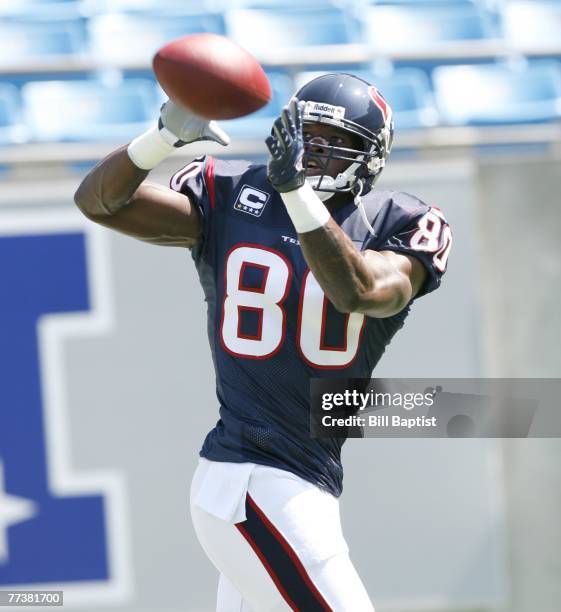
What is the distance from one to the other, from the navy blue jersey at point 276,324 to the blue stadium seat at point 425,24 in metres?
3.71

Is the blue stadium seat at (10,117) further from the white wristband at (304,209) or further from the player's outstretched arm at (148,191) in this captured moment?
the white wristband at (304,209)

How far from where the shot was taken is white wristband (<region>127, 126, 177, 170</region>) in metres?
2.47

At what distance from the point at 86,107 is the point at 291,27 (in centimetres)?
126

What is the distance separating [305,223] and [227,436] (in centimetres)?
57

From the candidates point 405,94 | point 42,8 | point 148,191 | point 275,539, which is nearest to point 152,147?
point 148,191

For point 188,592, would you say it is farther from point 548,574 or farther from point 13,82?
point 13,82

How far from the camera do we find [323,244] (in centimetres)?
232

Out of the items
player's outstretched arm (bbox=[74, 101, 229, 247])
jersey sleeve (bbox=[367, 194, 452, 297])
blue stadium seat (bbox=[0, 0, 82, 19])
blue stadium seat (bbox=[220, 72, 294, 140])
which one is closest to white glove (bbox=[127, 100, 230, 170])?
player's outstretched arm (bbox=[74, 101, 229, 247])

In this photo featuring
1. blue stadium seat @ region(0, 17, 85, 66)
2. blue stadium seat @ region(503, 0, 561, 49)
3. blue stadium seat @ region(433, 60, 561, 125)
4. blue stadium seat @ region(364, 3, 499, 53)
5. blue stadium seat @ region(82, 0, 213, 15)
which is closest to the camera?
blue stadium seat @ region(433, 60, 561, 125)

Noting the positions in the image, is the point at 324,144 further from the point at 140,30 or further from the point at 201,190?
the point at 140,30

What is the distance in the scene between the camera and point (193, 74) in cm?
236

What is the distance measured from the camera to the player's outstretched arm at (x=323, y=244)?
2.27m

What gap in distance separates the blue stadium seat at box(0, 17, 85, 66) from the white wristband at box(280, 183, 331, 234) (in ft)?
12.6

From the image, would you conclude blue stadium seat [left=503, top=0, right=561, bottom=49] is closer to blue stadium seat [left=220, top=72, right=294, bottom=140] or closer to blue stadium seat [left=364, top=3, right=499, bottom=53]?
blue stadium seat [left=364, top=3, right=499, bottom=53]
